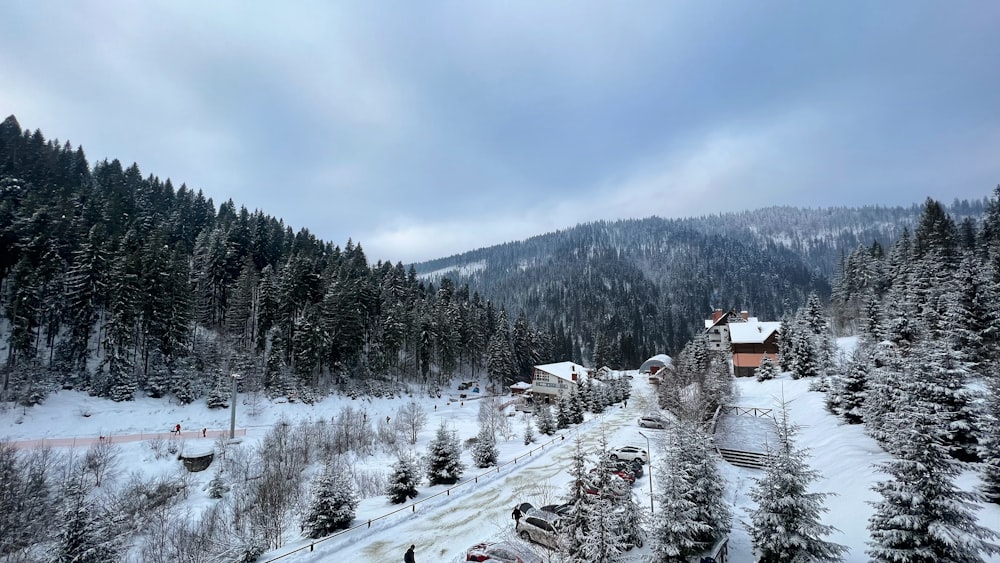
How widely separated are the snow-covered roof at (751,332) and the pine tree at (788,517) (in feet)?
184

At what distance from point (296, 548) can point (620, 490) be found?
14.8m

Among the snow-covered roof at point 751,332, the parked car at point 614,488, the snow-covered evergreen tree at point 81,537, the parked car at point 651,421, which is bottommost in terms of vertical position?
the parked car at point 651,421

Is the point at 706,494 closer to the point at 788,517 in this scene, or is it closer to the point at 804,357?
the point at 788,517

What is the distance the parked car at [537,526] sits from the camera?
17938mm

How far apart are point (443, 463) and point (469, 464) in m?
5.88

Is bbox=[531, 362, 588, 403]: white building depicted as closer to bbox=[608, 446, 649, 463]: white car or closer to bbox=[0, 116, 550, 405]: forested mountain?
bbox=[0, 116, 550, 405]: forested mountain

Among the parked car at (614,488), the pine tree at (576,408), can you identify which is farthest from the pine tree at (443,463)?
the pine tree at (576,408)

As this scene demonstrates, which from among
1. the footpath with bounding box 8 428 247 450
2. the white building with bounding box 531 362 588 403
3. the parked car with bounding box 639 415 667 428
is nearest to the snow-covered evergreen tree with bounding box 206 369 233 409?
the footpath with bounding box 8 428 247 450

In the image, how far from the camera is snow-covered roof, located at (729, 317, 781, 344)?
60250 mm

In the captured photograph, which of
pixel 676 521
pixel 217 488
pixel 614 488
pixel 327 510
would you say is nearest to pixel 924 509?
pixel 676 521

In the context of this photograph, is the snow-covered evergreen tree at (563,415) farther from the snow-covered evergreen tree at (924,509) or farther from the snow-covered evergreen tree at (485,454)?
the snow-covered evergreen tree at (924,509)

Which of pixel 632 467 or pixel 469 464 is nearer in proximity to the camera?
pixel 632 467

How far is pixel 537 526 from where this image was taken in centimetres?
1838

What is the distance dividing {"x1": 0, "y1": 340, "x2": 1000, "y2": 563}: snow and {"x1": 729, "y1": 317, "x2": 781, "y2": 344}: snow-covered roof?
7.04 meters
